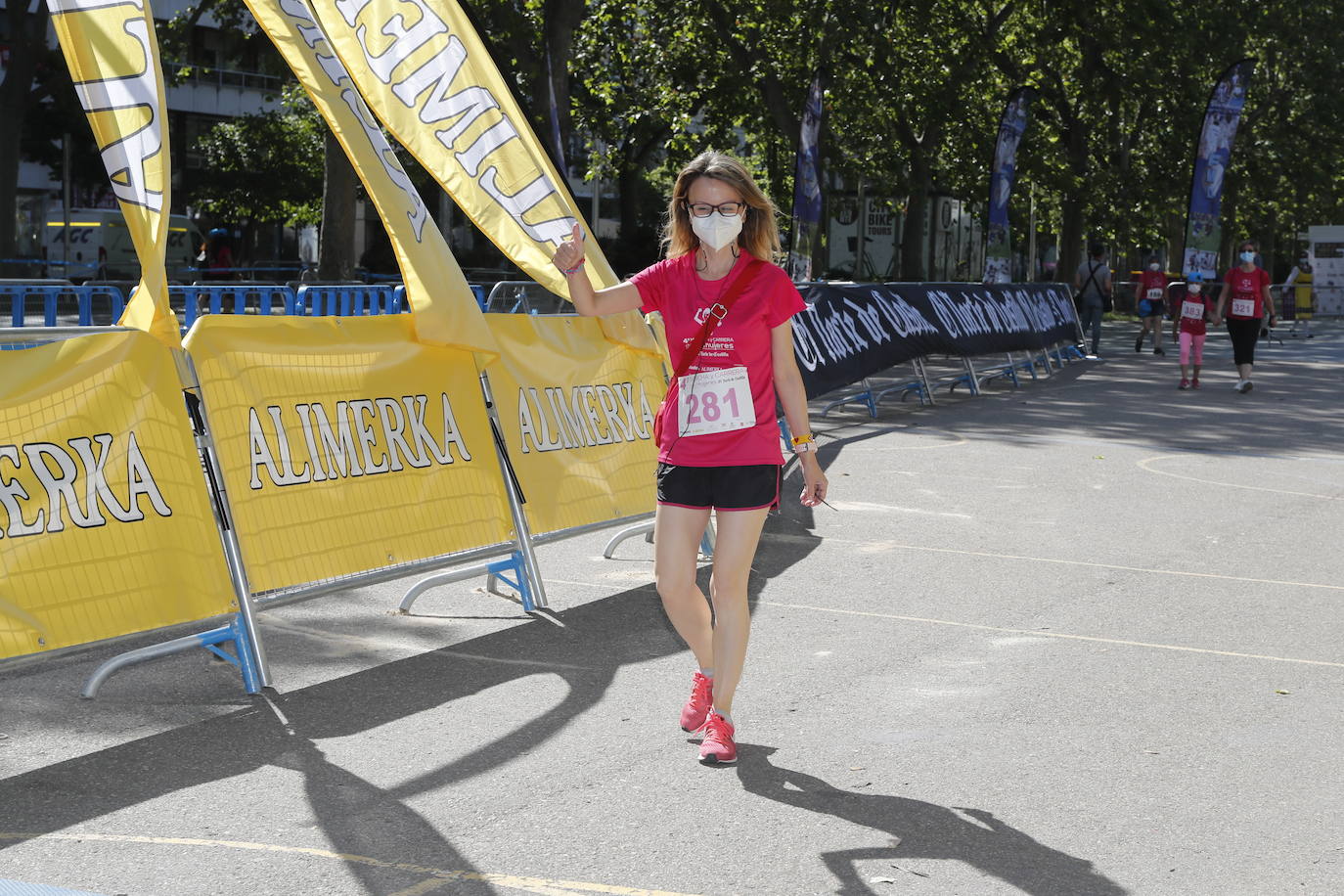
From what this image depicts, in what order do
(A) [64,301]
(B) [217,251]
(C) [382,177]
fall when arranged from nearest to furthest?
(C) [382,177], (A) [64,301], (B) [217,251]

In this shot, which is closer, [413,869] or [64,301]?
[413,869]

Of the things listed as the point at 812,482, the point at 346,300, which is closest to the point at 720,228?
the point at 812,482

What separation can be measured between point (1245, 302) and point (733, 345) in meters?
16.7

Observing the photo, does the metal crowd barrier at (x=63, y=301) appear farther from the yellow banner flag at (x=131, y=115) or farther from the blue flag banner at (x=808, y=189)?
the blue flag banner at (x=808, y=189)

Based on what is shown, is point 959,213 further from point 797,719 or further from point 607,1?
point 797,719

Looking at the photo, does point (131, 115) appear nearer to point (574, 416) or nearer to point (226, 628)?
point (226, 628)

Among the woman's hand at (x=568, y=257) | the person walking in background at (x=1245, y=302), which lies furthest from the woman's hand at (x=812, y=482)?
the person walking in background at (x=1245, y=302)

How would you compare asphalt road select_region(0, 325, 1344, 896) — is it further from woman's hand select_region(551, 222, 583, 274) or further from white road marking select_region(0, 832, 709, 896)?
woman's hand select_region(551, 222, 583, 274)

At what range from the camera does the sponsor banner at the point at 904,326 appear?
15508 mm

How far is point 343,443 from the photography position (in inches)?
273

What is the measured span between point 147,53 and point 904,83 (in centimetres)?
Answer: 3187

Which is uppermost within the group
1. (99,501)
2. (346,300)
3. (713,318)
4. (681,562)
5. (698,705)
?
(713,318)

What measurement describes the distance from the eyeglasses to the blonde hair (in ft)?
0.13

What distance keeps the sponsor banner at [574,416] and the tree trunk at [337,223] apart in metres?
19.4
